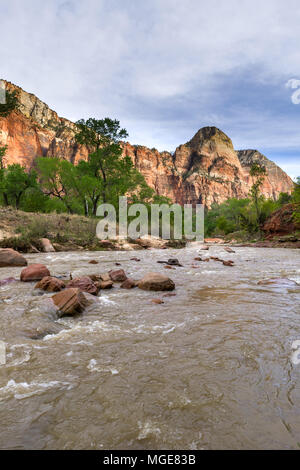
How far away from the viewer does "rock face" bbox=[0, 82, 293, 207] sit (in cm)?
8725

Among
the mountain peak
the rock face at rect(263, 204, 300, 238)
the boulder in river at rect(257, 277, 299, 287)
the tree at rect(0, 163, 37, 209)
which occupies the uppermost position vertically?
the mountain peak

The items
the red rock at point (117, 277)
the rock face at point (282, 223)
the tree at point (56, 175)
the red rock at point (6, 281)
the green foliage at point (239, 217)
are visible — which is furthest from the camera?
the green foliage at point (239, 217)

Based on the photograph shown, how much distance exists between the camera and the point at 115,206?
30.7 meters

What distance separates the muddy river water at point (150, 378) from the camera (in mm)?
1570

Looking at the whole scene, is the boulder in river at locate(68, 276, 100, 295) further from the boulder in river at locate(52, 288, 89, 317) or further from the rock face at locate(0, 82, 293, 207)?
the rock face at locate(0, 82, 293, 207)

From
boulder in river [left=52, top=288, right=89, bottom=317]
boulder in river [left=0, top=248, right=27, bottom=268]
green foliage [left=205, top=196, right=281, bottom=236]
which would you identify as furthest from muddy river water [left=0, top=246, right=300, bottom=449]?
green foliage [left=205, top=196, right=281, bottom=236]

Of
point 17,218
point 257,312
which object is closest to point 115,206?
point 17,218

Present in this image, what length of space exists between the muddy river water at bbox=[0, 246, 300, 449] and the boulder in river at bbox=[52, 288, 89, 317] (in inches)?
6.1

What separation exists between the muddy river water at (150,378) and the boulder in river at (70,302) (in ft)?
0.51

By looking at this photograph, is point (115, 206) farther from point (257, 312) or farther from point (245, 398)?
point (245, 398)

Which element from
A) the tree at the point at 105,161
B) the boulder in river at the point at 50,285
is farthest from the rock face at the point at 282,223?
the boulder in river at the point at 50,285

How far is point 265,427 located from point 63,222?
21093mm

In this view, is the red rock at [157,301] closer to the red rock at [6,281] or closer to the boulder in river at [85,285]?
the boulder in river at [85,285]
